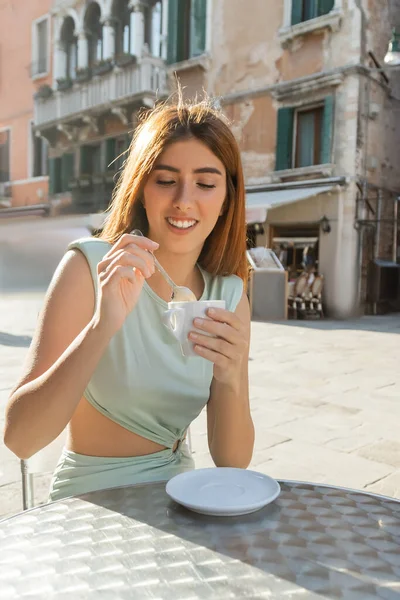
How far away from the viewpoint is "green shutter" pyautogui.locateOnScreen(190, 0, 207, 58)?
13.2 m

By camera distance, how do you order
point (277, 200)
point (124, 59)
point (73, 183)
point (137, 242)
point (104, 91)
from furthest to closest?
point (73, 183) → point (104, 91) → point (124, 59) → point (277, 200) → point (137, 242)

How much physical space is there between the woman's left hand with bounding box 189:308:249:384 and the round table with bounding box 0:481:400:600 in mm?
267

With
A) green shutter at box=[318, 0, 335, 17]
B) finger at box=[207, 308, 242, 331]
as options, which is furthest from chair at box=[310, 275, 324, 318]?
finger at box=[207, 308, 242, 331]

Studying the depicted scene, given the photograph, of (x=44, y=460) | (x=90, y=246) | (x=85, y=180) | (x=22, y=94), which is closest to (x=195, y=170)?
(x=90, y=246)

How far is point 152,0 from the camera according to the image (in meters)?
14.4

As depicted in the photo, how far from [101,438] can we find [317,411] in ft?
9.28

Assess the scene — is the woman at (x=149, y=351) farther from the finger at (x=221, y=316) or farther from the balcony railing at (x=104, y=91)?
the balcony railing at (x=104, y=91)

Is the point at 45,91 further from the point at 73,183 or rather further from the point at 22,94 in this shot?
the point at 73,183

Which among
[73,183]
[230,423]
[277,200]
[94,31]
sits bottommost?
[230,423]

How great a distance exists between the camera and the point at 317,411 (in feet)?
13.1

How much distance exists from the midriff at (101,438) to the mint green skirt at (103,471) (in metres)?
0.03

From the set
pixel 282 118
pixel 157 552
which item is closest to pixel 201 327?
pixel 157 552

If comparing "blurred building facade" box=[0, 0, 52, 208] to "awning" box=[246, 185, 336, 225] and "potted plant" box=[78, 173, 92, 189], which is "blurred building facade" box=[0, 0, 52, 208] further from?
"awning" box=[246, 185, 336, 225]

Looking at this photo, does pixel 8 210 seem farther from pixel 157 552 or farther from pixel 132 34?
pixel 157 552
